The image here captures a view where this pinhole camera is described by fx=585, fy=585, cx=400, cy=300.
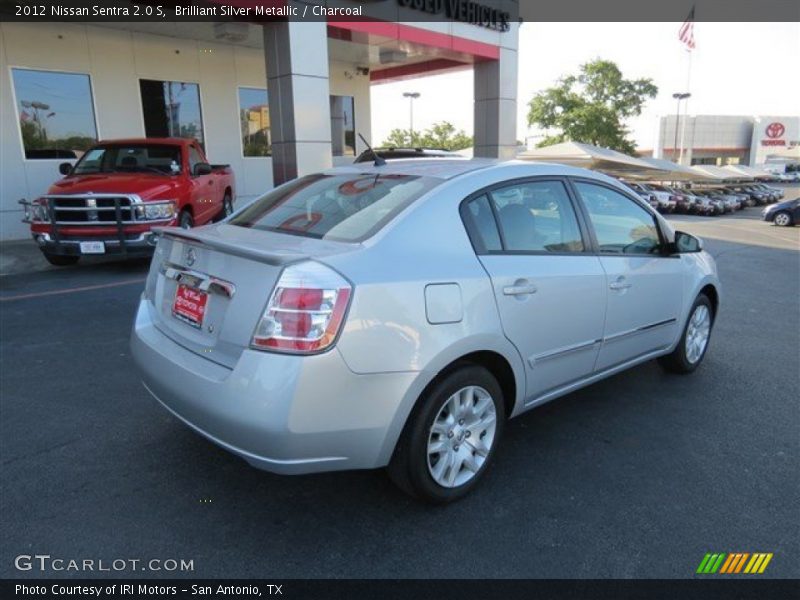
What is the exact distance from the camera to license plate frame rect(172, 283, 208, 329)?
2.71m

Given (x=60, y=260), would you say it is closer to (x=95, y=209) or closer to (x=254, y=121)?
(x=95, y=209)

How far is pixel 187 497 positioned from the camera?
2893 mm

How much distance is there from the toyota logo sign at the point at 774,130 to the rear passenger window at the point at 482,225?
10692cm

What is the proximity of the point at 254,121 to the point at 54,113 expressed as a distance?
5090mm

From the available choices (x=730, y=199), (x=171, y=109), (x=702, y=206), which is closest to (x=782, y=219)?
(x=702, y=206)

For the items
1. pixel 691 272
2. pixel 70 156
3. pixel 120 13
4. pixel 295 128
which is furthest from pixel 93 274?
pixel 691 272

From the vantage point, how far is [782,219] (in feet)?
81.5

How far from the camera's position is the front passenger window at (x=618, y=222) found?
143 inches

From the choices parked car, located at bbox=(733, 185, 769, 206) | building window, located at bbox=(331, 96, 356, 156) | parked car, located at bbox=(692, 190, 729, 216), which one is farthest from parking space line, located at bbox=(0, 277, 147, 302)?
parked car, located at bbox=(733, 185, 769, 206)

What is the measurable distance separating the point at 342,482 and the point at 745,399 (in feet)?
9.96

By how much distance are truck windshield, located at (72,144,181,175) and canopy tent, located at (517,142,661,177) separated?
870 inches

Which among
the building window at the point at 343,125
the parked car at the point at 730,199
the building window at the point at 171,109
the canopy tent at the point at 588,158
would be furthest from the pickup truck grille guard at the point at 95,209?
the parked car at the point at 730,199

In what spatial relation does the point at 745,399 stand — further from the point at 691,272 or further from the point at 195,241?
the point at 195,241
